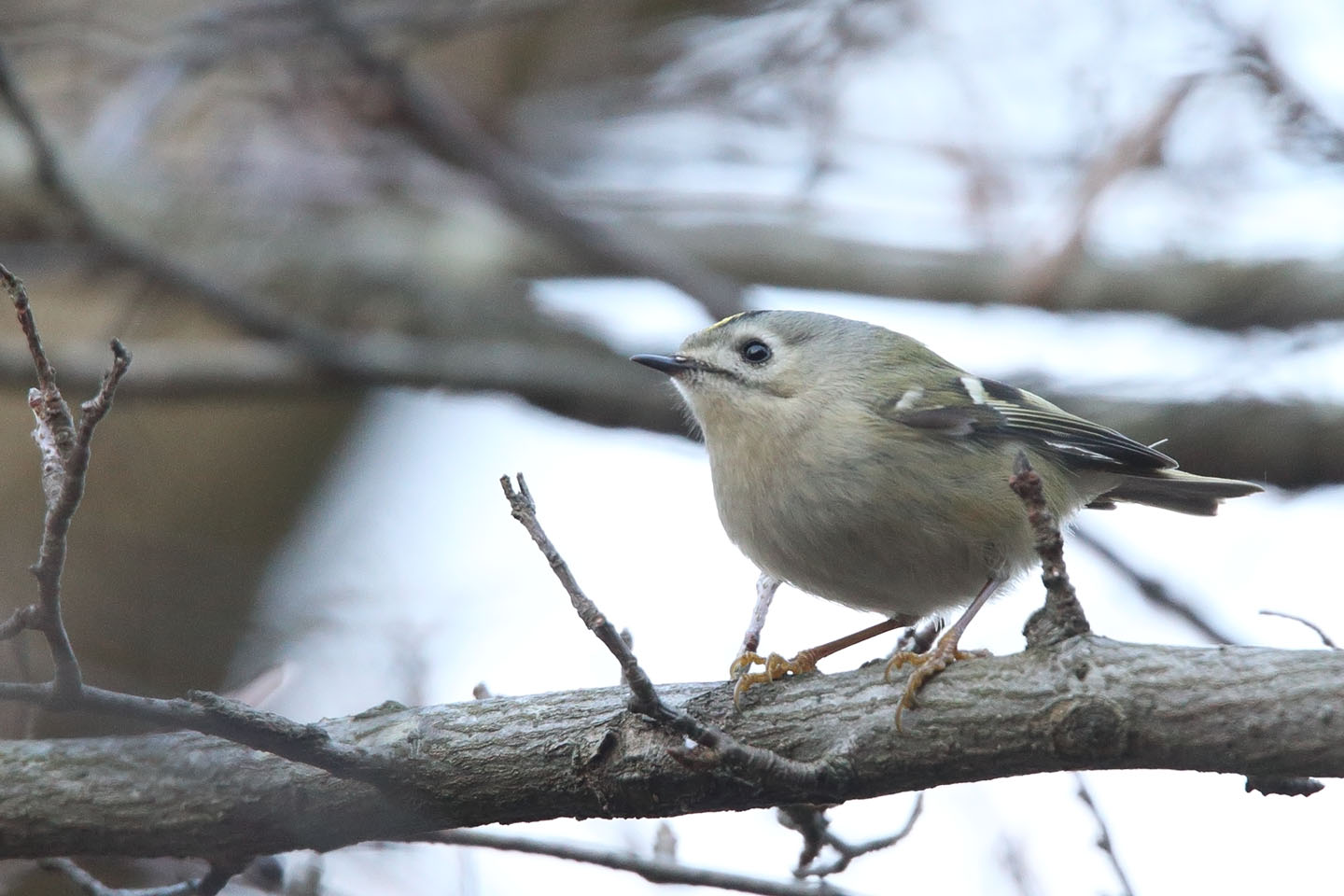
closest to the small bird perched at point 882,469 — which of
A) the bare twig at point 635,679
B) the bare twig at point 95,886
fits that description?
the bare twig at point 635,679

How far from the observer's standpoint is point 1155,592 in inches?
112

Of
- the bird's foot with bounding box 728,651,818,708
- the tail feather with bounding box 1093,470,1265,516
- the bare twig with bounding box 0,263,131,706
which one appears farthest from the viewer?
the tail feather with bounding box 1093,470,1265,516

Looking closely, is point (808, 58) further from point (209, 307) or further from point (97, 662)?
point (97, 662)

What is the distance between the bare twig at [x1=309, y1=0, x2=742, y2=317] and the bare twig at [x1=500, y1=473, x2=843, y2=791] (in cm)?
200

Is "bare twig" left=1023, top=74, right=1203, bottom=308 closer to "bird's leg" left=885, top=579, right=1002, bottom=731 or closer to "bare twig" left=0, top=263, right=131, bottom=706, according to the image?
"bird's leg" left=885, top=579, right=1002, bottom=731

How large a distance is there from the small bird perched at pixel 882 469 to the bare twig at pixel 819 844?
0.90 ft

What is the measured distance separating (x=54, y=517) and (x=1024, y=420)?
1955 millimetres

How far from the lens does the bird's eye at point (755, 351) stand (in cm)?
297

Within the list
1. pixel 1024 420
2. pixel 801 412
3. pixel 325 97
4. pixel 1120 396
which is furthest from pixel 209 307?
pixel 1120 396

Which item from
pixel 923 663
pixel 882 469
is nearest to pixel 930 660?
pixel 923 663

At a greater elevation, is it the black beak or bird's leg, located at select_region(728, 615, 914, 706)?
the black beak

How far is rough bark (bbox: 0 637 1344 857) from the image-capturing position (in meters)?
1.75

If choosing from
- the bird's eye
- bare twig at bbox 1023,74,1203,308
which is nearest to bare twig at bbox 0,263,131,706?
the bird's eye

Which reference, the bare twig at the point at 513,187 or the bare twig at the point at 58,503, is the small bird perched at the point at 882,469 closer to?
the bare twig at the point at 513,187
